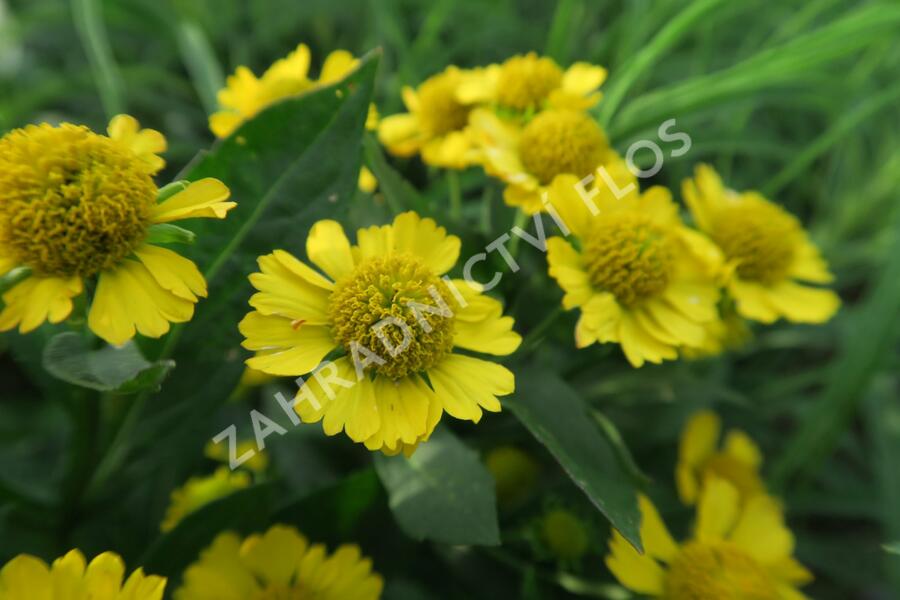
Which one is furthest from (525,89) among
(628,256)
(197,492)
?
(197,492)

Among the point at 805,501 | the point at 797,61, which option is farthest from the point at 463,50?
the point at 805,501

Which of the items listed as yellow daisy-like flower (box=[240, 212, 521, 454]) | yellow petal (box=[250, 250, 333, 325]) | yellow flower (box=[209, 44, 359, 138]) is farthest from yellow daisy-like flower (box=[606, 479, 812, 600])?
yellow flower (box=[209, 44, 359, 138])

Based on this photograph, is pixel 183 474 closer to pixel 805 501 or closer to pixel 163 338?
pixel 163 338

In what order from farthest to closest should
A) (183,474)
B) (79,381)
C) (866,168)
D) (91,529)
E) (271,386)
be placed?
(866,168) < (271,386) < (183,474) < (91,529) < (79,381)

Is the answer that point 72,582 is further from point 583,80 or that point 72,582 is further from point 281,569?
point 583,80

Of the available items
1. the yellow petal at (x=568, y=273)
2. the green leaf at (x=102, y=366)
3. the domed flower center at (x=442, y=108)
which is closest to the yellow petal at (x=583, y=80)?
the domed flower center at (x=442, y=108)

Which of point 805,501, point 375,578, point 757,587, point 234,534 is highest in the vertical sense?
point 234,534
